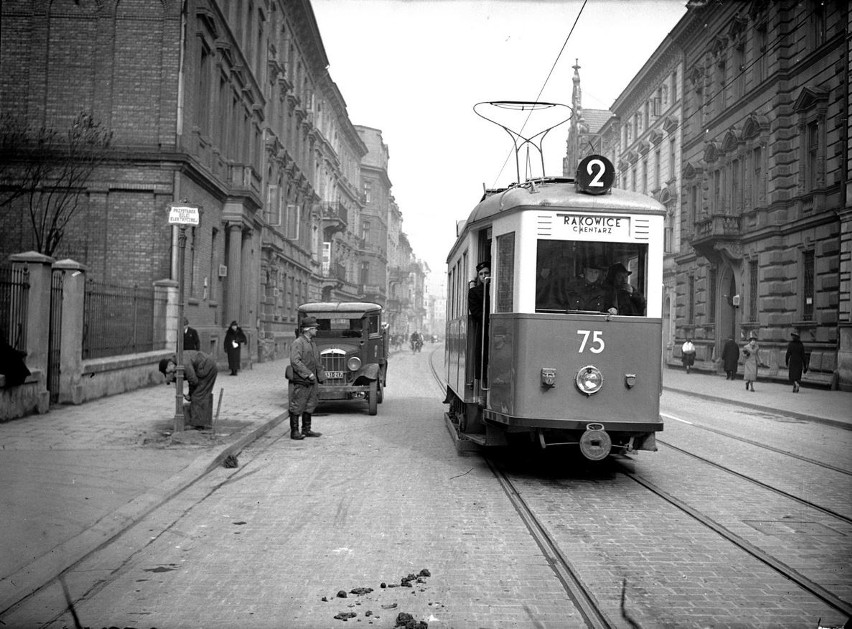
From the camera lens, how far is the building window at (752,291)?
2776 cm

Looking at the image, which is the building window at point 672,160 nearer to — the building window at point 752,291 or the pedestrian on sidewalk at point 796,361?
the building window at point 752,291

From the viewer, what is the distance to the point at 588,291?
748 cm

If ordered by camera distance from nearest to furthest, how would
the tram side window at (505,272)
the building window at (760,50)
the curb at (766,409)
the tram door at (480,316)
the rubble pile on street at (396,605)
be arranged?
1. the rubble pile on street at (396,605)
2. the tram side window at (505,272)
3. the tram door at (480,316)
4. the curb at (766,409)
5. the building window at (760,50)

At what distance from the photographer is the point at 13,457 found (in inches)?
317

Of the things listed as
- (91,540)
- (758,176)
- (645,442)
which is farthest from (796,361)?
(91,540)

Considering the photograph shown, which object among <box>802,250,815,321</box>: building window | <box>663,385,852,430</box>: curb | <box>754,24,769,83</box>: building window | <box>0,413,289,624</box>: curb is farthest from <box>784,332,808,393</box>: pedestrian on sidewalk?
<box>0,413,289,624</box>: curb

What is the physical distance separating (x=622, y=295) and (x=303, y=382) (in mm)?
5152

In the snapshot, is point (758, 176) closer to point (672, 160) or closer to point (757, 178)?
point (757, 178)

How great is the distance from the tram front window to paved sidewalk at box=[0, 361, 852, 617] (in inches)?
169

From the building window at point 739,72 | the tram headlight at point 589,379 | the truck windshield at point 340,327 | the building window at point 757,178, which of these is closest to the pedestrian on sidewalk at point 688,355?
the building window at point 757,178

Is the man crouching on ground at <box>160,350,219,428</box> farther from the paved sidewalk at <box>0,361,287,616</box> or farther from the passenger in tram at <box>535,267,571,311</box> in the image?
the passenger in tram at <box>535,267,571,311</box>

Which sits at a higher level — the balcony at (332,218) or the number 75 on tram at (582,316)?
the balcony at (332,218)

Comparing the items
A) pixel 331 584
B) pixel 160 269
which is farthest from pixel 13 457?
pixel 160 269

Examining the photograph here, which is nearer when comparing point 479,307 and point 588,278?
point 588,278
